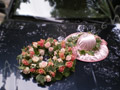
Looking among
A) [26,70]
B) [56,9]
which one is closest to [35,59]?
[26,70]

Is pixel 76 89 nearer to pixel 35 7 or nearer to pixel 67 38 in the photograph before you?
pixel 67 38

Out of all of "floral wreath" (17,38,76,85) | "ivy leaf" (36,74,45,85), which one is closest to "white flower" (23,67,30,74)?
"floral wreath" (17,38,76,85)

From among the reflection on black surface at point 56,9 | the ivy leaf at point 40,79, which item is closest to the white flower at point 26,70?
the ivy leaf at point 40,79

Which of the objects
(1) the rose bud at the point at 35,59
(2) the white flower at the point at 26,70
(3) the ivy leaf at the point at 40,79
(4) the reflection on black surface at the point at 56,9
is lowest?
(3) the ivy leaf at the point at 40,79

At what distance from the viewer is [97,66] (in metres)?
1.80

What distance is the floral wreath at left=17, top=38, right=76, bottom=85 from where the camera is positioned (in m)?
1.61

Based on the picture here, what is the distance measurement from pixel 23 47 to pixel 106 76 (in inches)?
35.2

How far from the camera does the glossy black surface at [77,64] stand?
1.60m

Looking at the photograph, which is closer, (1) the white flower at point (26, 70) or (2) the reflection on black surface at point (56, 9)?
(1) the white flower at point (26, 70)

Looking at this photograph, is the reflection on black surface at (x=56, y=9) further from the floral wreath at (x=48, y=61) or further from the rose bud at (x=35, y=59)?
the rose bud at (x=35, y=59)

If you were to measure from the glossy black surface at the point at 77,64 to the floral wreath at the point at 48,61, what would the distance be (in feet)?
0.20

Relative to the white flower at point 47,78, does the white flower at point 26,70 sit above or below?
above

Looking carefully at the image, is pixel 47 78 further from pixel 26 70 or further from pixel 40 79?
pixel 26 70

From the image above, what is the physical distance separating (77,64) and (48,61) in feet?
0.97
